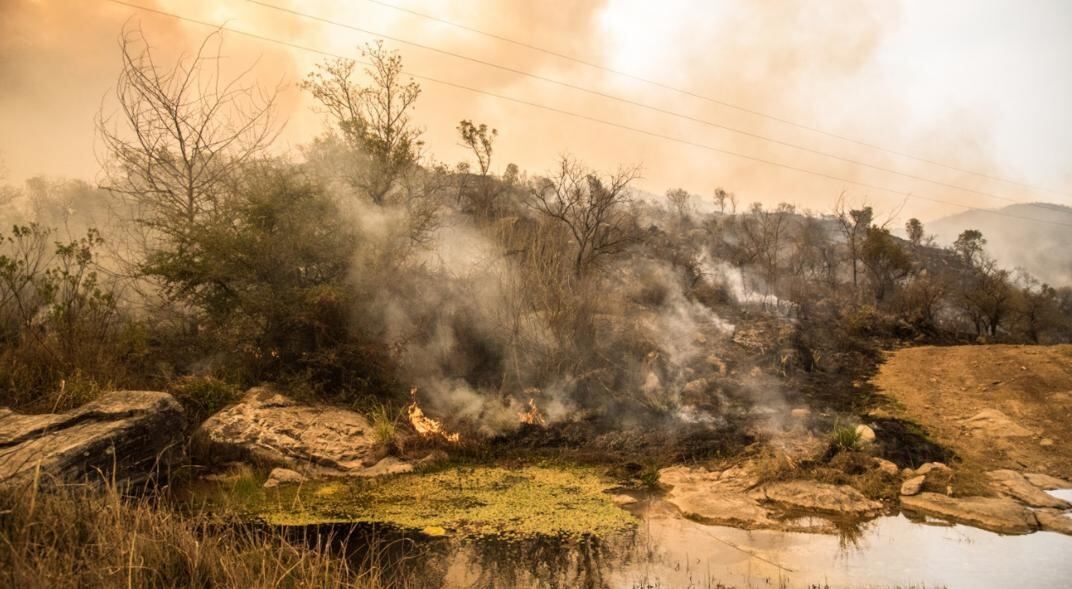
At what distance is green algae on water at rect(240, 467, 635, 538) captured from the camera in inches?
269

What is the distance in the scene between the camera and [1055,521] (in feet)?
22.2

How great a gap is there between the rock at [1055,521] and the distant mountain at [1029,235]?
60.7m

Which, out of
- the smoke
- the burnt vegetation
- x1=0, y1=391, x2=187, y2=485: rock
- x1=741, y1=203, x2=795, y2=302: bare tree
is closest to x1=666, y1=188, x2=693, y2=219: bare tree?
x1=741, y1=203, x2=795, y2=302: bare tree

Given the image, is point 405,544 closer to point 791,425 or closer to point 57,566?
point 57,566

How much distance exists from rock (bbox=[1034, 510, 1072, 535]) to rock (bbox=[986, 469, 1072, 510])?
9.6 inches

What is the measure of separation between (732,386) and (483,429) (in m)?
6.73

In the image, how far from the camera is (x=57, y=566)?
3451mm

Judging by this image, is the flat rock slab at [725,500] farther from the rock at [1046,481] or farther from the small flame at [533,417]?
the rock at [1046,481]

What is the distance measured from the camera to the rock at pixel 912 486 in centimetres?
770

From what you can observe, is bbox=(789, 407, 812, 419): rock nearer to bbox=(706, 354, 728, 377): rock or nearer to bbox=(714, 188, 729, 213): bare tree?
bbox=(706, 354, 728, 377): rock

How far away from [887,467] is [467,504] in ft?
20.8

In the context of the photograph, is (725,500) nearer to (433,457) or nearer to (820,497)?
(820,497)

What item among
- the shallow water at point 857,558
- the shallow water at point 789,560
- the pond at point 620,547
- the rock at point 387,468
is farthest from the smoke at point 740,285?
the rock at point 387,468

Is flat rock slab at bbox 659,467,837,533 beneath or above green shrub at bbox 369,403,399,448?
beneath
